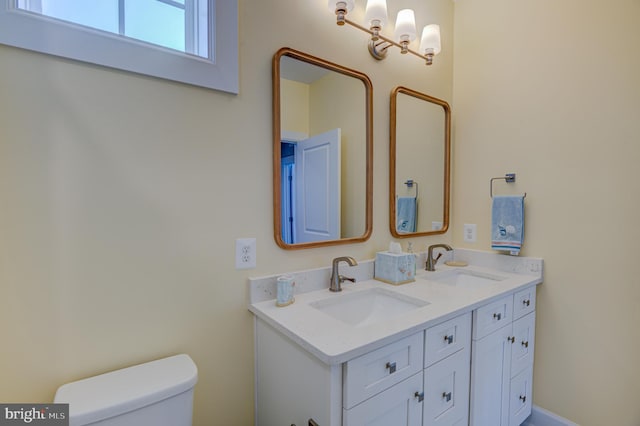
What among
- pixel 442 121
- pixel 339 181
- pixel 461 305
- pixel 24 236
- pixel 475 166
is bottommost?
pixel 461 305

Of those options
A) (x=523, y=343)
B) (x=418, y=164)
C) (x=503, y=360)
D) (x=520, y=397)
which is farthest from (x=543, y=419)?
(x=418, y=164)

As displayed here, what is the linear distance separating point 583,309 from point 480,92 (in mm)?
1349

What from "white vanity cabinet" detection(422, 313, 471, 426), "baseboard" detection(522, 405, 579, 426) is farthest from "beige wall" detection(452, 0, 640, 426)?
"white vanity cabinet" detection(422, 313, 471, 426)

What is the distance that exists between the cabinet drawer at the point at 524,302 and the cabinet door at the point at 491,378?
106 millimetres

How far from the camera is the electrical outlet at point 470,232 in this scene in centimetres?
191

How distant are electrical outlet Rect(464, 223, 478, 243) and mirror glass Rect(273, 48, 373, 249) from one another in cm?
80

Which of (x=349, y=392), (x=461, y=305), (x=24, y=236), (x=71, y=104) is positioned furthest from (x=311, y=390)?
(x=71, y=104)

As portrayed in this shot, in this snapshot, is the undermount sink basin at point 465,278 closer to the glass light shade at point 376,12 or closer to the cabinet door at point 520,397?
the cabinet door at point 520,397

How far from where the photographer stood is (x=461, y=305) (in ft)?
3.78

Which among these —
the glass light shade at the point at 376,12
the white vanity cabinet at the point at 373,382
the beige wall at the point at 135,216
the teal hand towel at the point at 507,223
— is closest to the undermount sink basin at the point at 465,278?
the teal hand towel at the point at 507,223

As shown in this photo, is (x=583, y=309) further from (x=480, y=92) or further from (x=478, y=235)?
(x=480, y=92)

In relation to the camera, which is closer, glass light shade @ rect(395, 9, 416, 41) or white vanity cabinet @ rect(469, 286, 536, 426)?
white vanity cabinet @ rect(469, 286, 536, 426)

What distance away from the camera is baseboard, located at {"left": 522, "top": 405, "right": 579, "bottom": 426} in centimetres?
153

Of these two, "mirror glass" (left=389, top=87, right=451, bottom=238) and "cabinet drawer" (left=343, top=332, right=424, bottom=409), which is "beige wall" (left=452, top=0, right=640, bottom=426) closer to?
"mirror glass" (left=389, top=87, right=451, bottom=238)
